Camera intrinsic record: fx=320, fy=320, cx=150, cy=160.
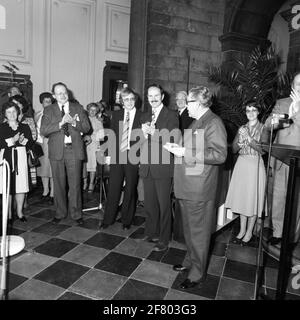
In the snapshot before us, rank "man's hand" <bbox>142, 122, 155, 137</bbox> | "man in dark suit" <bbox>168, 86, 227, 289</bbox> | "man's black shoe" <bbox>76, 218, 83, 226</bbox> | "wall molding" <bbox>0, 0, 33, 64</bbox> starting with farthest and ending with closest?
"wall molding" <bbox>0, 0, 33, 64</bbox> → "man's black shoe" <bbox>76, 218, 83, 226</bbox> → "man's hand" <bbox>142, 122, 155, 137</bbox> → "man in dark suit" <bbox>168, 86, 227, 289</bbox>

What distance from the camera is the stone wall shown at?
5.87 m

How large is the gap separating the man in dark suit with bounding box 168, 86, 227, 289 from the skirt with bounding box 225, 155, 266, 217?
1.03 metres

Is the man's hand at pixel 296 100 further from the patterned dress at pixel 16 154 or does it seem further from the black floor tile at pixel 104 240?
the patterned dress at pixel 16 154

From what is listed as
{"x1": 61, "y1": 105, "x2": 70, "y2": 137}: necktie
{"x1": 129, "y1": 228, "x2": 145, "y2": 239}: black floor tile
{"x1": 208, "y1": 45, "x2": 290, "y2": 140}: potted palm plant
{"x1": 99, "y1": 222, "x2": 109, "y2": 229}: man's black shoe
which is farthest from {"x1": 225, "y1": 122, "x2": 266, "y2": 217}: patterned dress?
{"x1": 61, "y1": 105, "x2": 70, "y2": 137}: necktie

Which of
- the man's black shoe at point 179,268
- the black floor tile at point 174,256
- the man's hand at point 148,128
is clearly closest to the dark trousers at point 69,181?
the man's hand at point 148,128

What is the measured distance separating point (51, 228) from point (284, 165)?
8.93ft

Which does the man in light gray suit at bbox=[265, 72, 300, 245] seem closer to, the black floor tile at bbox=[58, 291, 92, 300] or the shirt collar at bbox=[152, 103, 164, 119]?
the shirt collar at bbox=[152, 103, 164, 119]

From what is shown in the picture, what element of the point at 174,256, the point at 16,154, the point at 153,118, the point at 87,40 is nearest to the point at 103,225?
the point at 174,256

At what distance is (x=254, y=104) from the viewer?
3.51 metres

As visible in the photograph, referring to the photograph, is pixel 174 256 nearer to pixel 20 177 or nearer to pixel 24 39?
pixel 20 177

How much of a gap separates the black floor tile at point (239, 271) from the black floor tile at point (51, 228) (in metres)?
1.92

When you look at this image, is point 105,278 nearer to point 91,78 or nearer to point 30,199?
point 30,199

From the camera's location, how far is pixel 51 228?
12.6ft
